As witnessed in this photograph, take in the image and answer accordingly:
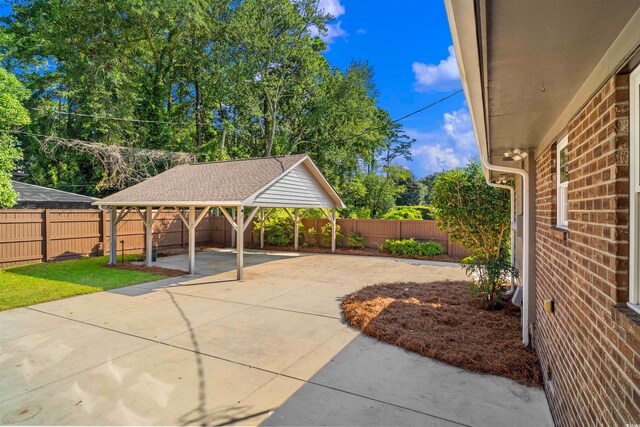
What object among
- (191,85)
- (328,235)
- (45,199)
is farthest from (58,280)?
(191,85)

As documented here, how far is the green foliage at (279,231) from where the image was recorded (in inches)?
648

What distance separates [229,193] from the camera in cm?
1016

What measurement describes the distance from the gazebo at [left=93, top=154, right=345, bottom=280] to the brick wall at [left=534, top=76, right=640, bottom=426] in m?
7.56

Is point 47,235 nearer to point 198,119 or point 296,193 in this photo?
point 296,193

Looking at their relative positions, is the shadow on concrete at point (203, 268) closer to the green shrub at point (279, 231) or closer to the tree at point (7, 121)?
the green shrub at point (279, 231)

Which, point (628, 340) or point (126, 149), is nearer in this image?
point (628, 340)

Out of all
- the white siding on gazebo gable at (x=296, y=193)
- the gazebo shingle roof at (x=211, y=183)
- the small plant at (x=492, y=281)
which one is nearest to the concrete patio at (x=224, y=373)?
the small plant at (x=492, y=281)

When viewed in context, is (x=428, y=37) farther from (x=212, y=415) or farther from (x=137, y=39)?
(x=137, y=39)

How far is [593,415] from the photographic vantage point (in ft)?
6.84

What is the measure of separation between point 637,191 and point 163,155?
21.7 meters

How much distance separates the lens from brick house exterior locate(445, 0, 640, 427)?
1.63m

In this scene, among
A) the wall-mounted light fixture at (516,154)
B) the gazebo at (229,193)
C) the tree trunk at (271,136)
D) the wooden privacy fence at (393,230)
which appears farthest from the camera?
the tree trunk at (271,136)

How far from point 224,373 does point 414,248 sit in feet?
35.8

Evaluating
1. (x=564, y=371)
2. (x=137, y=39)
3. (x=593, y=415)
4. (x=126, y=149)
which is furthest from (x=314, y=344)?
(x=137, y=39)
